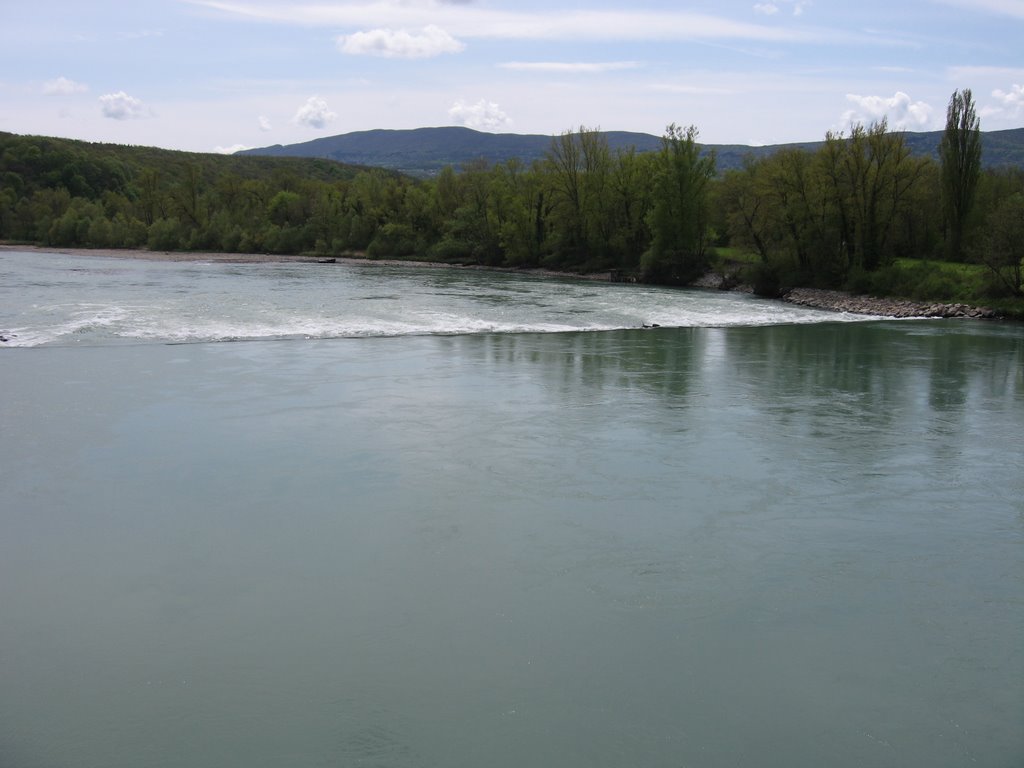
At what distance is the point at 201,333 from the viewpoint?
24.1m

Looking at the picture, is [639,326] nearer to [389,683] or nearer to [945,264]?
[945,264]

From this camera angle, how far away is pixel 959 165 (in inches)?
1534

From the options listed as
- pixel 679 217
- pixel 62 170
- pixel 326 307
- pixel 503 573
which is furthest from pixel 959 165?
pixel 62 170

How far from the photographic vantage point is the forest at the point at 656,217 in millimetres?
39188

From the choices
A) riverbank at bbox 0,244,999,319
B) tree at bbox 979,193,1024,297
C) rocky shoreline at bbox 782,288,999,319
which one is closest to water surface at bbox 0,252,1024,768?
tree at bbox 979,193,1024,297

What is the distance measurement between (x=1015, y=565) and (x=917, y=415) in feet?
23.8

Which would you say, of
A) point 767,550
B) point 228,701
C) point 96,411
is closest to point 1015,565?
point 767,550

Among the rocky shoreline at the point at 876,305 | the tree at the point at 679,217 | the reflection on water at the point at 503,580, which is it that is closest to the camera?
the reflection on water at the point at 503,580

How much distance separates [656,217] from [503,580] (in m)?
43.1

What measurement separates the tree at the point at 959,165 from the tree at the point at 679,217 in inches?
506

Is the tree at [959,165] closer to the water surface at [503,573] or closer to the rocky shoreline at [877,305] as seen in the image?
the rocky shoreline at [877,305]

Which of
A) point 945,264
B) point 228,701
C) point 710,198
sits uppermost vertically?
point 710,198

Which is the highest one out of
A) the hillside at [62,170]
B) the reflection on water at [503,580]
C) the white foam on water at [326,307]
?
the hillside at [62,170]

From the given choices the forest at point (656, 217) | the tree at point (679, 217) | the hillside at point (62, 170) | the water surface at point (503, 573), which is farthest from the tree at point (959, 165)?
the hillside at point (62, 170)
